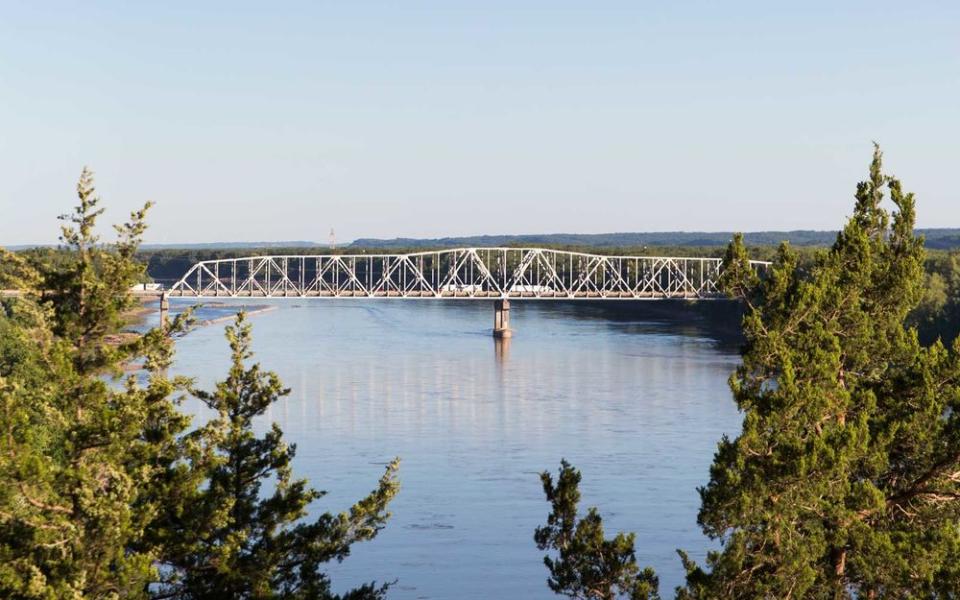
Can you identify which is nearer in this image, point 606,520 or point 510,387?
point 606,520

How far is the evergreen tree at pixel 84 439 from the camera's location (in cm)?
1390

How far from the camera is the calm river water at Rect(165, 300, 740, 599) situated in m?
34.3

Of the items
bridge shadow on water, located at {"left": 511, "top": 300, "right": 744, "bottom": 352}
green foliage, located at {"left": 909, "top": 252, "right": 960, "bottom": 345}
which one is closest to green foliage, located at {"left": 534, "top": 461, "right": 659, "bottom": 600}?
green foliage, located at {"left": 909, "top": 252, "right": 960, "bottom": 345}

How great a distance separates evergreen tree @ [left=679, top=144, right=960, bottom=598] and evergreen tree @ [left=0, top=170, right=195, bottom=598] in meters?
6.35

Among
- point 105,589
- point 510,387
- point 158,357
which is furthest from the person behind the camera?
point 510,387

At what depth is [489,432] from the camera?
53656 millimetres

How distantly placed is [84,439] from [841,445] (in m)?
8.43

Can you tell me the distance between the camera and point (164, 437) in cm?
1673

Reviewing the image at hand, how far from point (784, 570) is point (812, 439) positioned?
1.54 meters

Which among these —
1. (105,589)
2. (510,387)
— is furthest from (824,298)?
(510,387)

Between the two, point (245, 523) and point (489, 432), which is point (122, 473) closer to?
point (245, 523)

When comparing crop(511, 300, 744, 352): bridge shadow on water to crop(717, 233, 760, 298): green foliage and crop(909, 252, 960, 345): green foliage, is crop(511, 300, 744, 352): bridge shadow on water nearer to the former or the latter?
crop(909, 252, 960, 345): green foliage

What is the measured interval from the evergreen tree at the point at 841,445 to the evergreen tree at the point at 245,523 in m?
4.29

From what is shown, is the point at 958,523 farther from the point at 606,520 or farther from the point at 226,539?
the point at 606,520
